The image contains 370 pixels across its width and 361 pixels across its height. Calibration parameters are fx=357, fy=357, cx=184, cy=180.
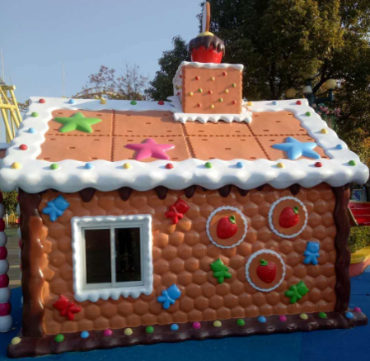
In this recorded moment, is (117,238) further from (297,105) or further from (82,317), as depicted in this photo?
(297,105)

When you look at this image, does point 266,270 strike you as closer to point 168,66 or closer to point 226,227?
point 226,227

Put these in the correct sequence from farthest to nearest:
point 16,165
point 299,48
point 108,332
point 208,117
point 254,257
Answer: point 299,48 < point 208,117 < point 254,257 < point 108,332 < point 16,165

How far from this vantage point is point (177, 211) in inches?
167

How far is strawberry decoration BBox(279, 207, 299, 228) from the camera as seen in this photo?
175 inches

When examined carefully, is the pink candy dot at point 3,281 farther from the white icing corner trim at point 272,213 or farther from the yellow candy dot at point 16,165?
the white icing corner trim at point 272,213

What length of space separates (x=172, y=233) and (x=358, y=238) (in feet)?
17.4

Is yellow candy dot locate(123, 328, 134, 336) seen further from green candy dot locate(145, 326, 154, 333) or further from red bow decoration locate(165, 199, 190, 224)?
red bow decoration locate(165, 199, 190, 224)

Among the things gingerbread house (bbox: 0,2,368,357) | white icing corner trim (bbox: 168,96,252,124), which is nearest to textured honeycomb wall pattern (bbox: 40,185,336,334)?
gingerbread house (bbox: 0,2,368,357)

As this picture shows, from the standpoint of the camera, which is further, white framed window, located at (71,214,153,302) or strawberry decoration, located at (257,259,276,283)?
strawberry decoration, located at (257,259,276,283)

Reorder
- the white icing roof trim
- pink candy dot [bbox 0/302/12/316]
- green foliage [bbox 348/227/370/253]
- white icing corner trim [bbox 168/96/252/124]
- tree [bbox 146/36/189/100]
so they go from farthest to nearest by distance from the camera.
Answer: tree [bbox 146/36/189/100], green foliage [bbox 348/227/370/253], white icing corner trim [bbox 168/96/252/124], pink candy dot [bbox 0/302/12/316], the white icing roof trim

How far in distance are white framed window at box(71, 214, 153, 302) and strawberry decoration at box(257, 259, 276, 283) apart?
53.5 inches

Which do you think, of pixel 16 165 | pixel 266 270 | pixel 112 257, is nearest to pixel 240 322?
pixel 266 270

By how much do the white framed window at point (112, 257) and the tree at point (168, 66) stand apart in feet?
32.8

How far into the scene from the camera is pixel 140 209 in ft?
13.8
